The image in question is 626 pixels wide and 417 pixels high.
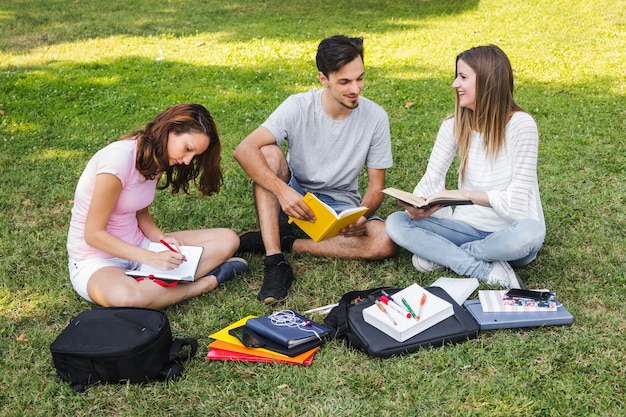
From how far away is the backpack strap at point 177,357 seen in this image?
3375 millimetres

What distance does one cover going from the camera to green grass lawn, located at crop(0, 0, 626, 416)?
3.26 m

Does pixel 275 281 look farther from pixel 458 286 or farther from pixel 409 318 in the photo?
pixel 458 286

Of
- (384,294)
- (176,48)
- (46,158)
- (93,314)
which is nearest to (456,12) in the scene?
(176,48)

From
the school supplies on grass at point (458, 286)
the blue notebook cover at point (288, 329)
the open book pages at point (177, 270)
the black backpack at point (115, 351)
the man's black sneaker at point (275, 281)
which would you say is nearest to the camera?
the black backpack at point (115, 351)

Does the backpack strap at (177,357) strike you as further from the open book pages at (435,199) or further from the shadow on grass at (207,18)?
the shadow on grass at (207,18)

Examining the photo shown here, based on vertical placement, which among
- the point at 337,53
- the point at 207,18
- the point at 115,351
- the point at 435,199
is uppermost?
the point at 337,53

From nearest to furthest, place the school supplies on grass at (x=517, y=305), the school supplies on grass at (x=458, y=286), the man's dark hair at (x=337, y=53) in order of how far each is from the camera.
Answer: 1. the school supplies on grass at (x=517, y=305)
2. the school supplies on grass at (x=458, y=286)
3. the man's dark hair at (x=337, y=53)

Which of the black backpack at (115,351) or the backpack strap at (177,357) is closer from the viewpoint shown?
the black backpack at (115,351)

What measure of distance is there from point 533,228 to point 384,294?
3.37 ft

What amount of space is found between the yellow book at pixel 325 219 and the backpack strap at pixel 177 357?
1129 mm

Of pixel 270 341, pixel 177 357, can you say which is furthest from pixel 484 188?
pixel 177 357

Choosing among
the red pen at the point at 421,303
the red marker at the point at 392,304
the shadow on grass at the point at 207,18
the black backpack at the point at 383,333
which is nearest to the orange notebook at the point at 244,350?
the black backpack at the point at 383,333

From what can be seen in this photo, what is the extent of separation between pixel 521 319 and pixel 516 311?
0.28ft

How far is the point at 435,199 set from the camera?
4.12 m
